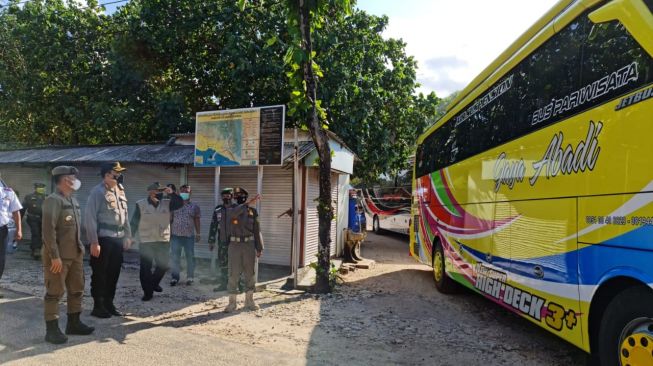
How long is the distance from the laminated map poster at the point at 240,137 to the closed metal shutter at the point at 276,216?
209 centimetres

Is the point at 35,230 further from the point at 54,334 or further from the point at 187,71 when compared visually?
the point at 187,71

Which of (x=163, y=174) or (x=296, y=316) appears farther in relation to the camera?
(x=163, y=174)

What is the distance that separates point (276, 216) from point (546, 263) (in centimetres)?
729

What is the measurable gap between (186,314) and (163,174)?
6.71 m

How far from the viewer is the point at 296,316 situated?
22.0ft

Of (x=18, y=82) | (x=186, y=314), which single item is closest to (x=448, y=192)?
(x=186, y=314)

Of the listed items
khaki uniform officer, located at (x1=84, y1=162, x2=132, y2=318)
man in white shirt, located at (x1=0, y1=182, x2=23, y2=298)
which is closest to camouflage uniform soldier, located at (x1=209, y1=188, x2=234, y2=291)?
khaki uniform officer, located at (x1=84, y1=162, x2=132, y2=318)

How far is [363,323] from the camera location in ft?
Answer: 20.9

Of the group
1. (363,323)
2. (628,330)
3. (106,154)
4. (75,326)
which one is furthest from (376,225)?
(628,330)

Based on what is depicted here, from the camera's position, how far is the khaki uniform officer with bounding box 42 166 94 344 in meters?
4.86

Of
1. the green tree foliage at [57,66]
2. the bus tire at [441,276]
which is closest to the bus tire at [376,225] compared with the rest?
the green tree foliage at [57,66]

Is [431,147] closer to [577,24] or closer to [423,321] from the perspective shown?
[423,321]

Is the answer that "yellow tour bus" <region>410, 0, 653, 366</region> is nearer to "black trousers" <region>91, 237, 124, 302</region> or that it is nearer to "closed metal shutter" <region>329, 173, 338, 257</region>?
"black trousers" <region>91, 237, 124, 302</region>

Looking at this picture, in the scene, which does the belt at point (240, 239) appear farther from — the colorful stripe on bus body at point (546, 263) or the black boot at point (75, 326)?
the colorful stripe on bus body at point (546, 263)
